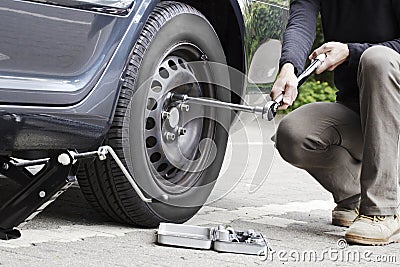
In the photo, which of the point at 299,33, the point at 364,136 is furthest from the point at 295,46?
the point at 364,136

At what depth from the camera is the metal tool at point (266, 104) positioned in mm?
3157

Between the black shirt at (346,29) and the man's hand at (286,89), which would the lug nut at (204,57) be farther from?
the man's hand at (286,89)

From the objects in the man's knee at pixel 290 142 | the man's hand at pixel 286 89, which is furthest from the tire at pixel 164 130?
the man's hand at pixel 286 89

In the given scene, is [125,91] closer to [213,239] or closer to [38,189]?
[38,189]

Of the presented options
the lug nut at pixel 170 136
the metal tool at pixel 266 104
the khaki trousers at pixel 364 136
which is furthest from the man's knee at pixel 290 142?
the lug nut at pixel 170 136

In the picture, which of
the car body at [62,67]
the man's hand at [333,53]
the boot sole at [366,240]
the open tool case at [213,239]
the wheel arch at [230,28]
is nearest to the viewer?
the car body at [62,67]

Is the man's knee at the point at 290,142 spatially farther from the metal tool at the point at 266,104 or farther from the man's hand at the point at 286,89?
the man's hand at the point at 286,89

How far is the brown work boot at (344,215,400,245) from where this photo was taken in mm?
3238

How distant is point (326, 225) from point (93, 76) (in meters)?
1.43

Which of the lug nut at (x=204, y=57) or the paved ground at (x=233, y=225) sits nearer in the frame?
the paved ground at (x=233, y=225)

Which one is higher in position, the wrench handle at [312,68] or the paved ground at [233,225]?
the wrench handle at [312,68]

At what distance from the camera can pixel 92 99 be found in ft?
9.29

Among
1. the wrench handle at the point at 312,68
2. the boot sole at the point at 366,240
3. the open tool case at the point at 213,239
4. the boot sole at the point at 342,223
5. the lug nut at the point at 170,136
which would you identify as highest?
the wrench handle at the point at 312,68

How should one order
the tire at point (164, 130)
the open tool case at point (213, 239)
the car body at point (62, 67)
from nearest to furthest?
the car body at point (62, 67)
the open tool case at point (213, 239)
the tire at point (164, 130)
